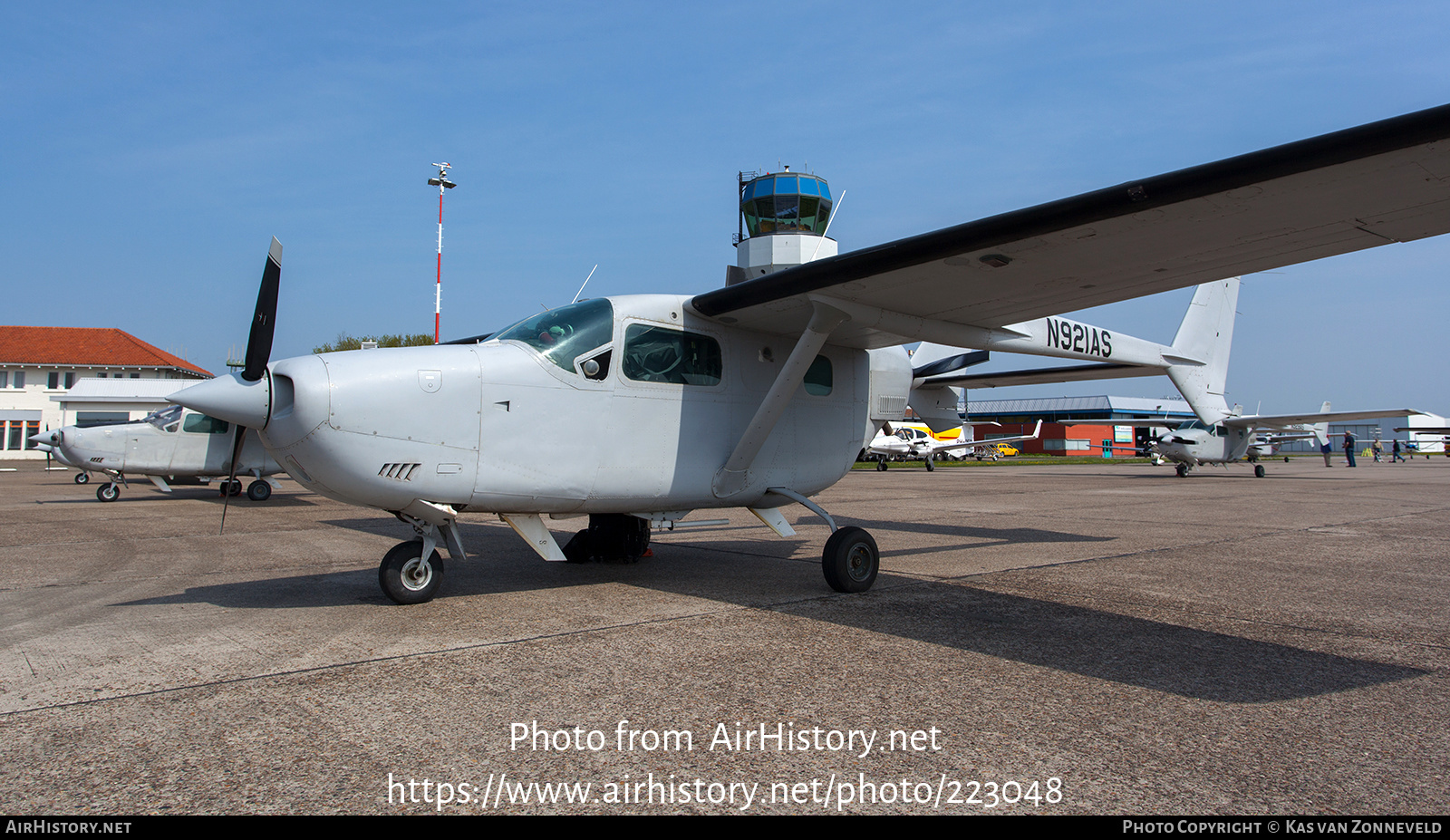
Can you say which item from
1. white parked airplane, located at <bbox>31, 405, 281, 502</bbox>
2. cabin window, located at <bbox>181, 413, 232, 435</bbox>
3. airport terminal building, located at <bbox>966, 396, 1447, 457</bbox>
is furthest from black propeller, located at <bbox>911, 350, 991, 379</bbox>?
airport terminal building, located at <bbox>966, 396, 1447, 457</bbox>

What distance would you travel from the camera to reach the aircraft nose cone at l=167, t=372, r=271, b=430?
4531 millimetres

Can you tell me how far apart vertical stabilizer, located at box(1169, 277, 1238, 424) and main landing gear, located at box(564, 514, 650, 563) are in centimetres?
736

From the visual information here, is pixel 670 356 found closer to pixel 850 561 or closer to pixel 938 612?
pixel 850 561

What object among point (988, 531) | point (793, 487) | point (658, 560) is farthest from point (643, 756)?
point (988, 531)

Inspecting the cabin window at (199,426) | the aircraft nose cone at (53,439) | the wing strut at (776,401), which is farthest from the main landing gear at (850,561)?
the aircraft nose cone at (53,439)

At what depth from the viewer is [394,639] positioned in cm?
449

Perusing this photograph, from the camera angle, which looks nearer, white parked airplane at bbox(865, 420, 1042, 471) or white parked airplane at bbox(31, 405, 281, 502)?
white parked airplane at bbox(31, 405, 281, 502)

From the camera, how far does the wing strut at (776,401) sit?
19.6ft

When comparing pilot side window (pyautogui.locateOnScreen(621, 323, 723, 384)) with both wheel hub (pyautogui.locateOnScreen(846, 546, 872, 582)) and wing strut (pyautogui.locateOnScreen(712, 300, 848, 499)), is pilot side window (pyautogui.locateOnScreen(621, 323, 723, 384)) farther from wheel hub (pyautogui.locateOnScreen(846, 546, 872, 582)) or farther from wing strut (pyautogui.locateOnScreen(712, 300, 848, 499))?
wheel hub (pyautogui.locateOnScreen(846, 546, 872, 582))

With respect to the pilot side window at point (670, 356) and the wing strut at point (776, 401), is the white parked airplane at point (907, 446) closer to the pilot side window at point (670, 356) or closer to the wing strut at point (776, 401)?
the wing strut at point (776, 401)

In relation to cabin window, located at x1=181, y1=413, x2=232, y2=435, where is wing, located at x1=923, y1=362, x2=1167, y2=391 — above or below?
above

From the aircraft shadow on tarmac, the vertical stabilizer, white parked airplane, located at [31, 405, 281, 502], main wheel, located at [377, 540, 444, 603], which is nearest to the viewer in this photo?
the aircraft shadow on tarmac

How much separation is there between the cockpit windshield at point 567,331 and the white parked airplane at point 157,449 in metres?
13.8

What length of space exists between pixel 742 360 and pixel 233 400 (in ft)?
12.3
